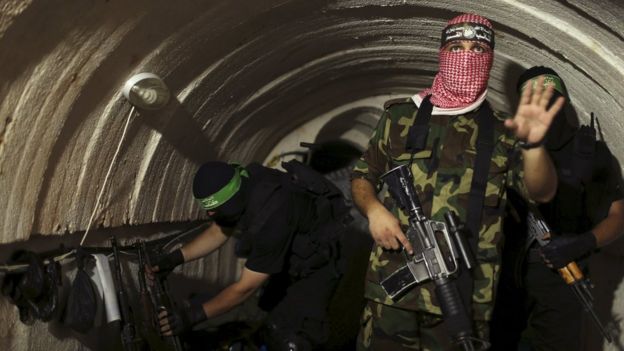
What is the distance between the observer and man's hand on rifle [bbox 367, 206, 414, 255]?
2.82 m

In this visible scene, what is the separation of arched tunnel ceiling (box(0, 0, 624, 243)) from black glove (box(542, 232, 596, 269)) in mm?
689

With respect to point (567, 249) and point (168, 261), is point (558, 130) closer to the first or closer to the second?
point (567, 249)

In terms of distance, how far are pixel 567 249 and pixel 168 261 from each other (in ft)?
7.65

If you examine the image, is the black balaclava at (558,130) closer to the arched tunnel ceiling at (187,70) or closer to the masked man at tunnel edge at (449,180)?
the arched tunnel ceiling at (187,70)

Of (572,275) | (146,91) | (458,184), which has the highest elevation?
(146,91)

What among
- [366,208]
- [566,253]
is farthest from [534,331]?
[366,208]

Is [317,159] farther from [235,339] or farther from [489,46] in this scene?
[489,46]

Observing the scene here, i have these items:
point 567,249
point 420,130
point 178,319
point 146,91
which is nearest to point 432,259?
point 420,130

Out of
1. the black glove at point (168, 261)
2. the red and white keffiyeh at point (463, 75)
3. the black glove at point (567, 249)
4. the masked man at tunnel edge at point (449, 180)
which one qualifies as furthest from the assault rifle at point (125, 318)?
the black glove at point (567, 249)

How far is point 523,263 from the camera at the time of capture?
4.02m

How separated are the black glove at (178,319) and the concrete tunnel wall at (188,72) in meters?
0.64

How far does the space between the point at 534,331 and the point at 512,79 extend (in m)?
1.68

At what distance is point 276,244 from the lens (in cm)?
359

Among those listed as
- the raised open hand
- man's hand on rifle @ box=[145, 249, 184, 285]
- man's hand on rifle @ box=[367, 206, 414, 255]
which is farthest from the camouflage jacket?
man's hand on rifle @ box=[145, 249, 184, 285]
